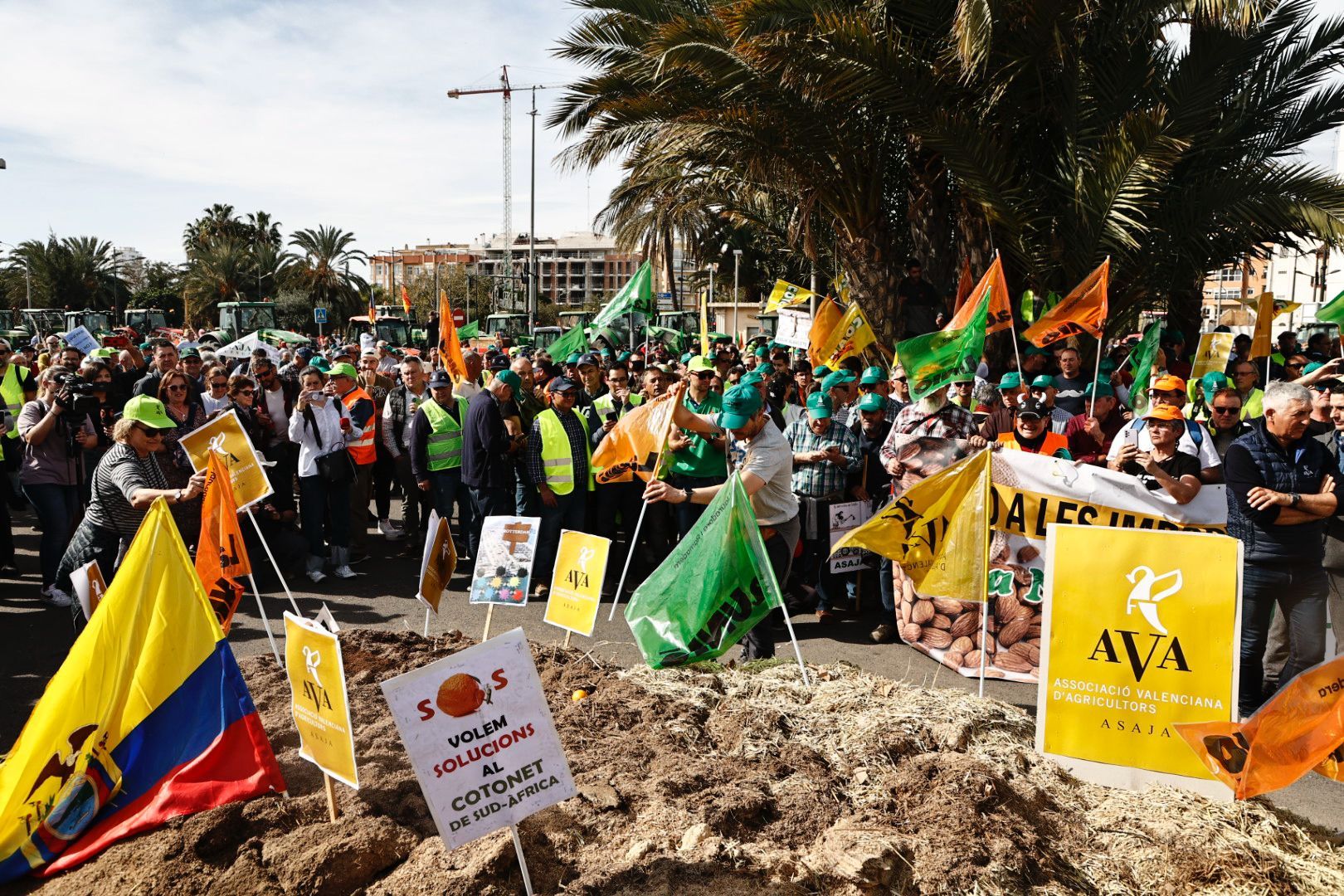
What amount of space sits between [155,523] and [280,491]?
5598 mm

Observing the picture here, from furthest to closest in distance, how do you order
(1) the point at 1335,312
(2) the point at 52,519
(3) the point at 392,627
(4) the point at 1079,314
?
1. (1) the point at 1335,312
2. (4) the point at 1079,314
3. (2) the point at 52,519
4. (3) the point at 392,627

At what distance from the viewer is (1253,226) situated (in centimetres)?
1283

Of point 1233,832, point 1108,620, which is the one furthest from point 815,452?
point 1233,832

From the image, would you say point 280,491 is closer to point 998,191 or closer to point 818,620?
point 818,620

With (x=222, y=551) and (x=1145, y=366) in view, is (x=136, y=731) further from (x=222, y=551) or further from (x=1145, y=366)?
(x=1145, y=366)

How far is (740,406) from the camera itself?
6.12 meters

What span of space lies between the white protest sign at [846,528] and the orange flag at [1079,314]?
3.06 meters

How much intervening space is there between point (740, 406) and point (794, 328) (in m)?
7.43

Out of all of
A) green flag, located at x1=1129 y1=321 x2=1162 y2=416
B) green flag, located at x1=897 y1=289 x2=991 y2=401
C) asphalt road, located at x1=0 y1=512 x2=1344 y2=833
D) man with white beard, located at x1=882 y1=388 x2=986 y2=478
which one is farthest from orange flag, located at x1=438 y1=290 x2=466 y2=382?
green flag, located at x1=1129 y1=321 x2=1162 y2=416

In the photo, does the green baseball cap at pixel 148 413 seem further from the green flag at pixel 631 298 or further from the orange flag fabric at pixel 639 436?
the green flag at pixel 631 298

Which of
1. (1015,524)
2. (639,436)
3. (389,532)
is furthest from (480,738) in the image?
(389,532)

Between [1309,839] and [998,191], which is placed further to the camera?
[998,191]

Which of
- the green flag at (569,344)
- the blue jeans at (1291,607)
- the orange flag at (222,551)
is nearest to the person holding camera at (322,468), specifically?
the orange flag at (222,551)

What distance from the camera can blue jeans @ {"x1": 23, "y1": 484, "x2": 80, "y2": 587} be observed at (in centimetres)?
840
